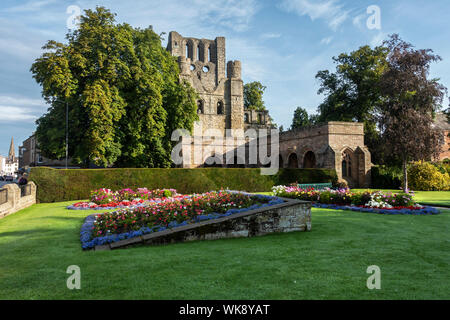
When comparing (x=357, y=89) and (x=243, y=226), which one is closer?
(x=243, y=226)

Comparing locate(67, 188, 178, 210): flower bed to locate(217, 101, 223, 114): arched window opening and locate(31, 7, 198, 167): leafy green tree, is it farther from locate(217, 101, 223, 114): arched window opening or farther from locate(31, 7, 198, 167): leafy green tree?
locate(217, 101, 223, 114): arched window opening

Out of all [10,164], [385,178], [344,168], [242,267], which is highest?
[10,164]

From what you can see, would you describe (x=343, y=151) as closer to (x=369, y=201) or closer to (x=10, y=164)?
(x=369, y=201)

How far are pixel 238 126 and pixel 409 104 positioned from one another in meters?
27.2

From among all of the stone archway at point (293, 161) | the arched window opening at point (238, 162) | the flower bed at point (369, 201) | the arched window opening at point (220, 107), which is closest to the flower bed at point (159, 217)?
the flower bed at point (369, 201)

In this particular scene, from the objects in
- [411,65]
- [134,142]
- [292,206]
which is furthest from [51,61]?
[411,65]

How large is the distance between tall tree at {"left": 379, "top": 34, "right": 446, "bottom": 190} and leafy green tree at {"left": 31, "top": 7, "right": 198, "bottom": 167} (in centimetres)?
1715

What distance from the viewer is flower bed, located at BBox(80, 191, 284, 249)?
6729 millimetres

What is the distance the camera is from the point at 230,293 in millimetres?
3576

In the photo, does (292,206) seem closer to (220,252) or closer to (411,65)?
(220,252)

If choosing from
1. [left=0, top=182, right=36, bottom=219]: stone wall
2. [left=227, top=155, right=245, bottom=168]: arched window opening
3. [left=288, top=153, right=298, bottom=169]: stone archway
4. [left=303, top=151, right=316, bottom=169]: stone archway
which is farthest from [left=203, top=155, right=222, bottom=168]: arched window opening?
[left=0, top=182, right=36, bottom=219]: stone wall

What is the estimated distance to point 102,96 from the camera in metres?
18.7

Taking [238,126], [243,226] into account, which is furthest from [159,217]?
[238,126]

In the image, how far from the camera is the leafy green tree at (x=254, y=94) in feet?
185
